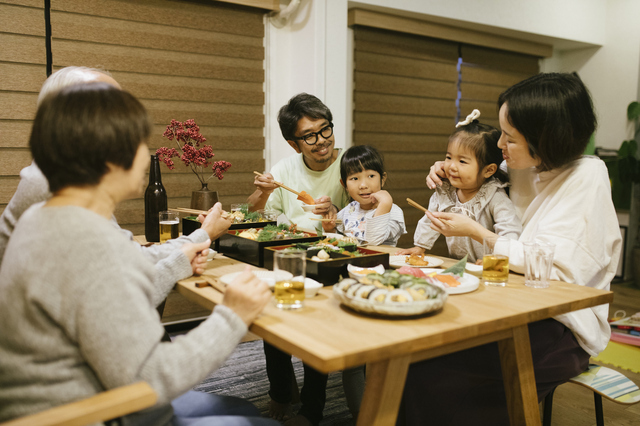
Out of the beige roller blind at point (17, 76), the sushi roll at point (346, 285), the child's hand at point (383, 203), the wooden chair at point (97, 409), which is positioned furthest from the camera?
the beige roller blind at point (17, 76)

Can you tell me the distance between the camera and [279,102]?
3.90m

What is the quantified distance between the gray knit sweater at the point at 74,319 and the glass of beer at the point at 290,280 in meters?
0.35

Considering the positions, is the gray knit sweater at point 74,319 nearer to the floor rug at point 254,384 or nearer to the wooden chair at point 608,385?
the wooden chair at point 608,385

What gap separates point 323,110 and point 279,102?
1372 millimetres

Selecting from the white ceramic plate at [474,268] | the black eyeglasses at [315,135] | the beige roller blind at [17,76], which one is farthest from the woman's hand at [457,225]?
the beige roller blind at [17,76]

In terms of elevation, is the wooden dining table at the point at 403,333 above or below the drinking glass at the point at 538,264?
below

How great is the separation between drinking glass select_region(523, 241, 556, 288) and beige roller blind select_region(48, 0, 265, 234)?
253 centimetres

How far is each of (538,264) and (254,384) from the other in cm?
175

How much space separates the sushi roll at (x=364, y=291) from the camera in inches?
47.1

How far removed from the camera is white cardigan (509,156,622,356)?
1.60 meters

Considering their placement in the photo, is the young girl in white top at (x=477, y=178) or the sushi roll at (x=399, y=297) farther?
the young girl in white top at (x=477, y=178)

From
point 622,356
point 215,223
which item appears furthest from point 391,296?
point 622,356

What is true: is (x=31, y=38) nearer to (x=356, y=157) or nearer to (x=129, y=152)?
(x=356, y=157)

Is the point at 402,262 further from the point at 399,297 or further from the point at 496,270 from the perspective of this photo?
the point at 399,297
